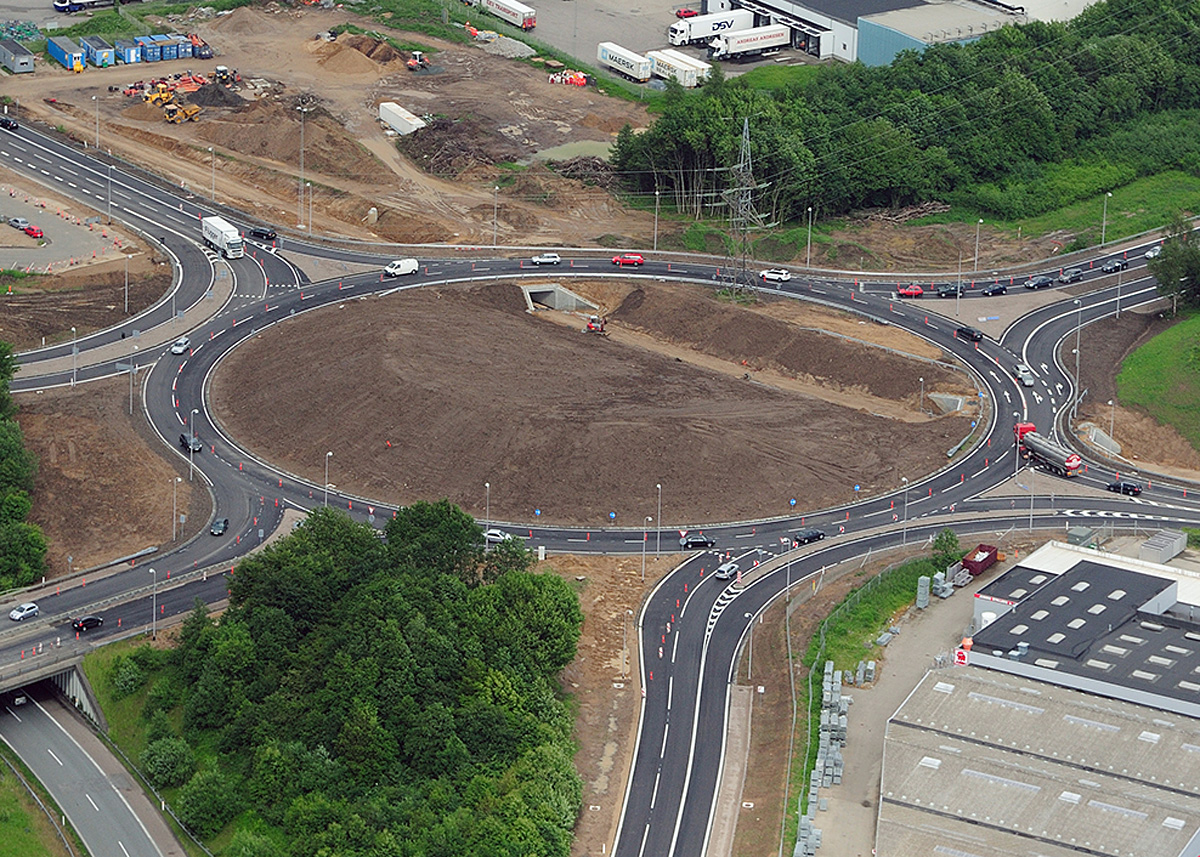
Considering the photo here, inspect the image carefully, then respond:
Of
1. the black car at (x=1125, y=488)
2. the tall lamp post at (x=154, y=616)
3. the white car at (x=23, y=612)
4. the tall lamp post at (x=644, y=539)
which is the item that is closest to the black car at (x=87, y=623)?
the white car at (x=23, y=612)

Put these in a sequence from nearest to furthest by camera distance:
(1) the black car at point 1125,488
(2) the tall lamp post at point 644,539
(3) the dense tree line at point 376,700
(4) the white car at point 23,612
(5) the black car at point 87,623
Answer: (3) the dense tree line at point 376,700 < (5) the black car at point 87,623 < (4) the white car at point 23,612 < (2) the tall lamp post at point 644,539 < (1) the black car at point 1125,488

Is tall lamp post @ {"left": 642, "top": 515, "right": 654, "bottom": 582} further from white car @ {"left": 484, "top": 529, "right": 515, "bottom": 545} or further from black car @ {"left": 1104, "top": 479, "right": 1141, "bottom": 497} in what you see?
black car @ {"left": 1104, "top": 479, "right": 1141, "bottom": 497}

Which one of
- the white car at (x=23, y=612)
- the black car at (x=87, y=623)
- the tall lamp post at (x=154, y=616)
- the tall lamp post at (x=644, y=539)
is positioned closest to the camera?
the black car at (x=87, y=623)

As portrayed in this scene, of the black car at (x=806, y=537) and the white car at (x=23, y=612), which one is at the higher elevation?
the black car at (x=806, y=537)

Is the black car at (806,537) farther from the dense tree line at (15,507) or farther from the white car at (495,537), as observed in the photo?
the dense tree line at (15,507)

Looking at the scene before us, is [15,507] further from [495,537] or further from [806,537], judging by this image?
[806,537]

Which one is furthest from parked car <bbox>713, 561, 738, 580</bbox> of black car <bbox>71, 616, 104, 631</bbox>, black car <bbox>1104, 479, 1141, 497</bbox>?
black car <bbox>71, 616, 104, 631</bbox>
